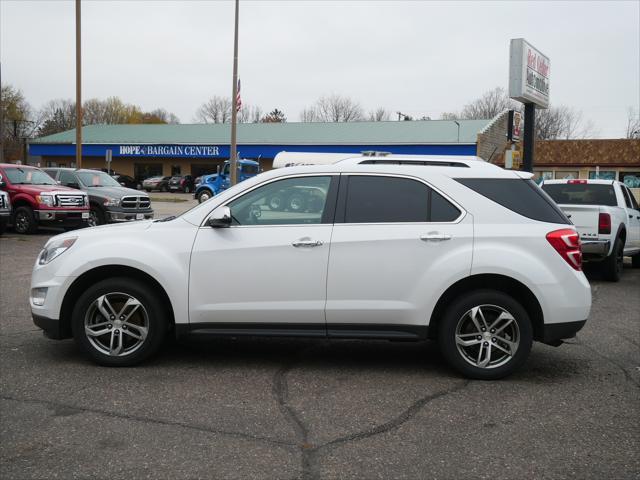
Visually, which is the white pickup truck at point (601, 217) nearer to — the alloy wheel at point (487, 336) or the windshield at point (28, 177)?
the alloy wheel at point (487, 336)

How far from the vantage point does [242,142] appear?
5122cm

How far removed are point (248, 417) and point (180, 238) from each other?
170cm

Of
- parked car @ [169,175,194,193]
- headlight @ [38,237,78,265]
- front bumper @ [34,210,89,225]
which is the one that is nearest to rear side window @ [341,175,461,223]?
headlight @ [38,237,78,265]

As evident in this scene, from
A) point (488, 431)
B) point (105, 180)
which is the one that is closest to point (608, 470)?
point (488, 431)

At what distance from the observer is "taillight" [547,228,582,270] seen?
515 centimetres

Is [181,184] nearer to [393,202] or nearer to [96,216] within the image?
[96,216]

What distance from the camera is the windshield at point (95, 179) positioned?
63.1 feet

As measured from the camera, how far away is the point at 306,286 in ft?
17.0

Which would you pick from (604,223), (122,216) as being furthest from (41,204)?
(604,223)

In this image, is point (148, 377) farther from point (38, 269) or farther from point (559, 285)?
point (559, 285)

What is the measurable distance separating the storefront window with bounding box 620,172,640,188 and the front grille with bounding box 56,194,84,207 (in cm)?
3037

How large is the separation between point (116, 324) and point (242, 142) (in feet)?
154

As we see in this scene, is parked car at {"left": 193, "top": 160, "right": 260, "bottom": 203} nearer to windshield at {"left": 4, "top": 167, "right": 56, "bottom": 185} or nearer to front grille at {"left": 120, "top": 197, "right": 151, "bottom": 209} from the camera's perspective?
front grille at {"left": 120, "top": 197, "right": 151, "bottom": 209}

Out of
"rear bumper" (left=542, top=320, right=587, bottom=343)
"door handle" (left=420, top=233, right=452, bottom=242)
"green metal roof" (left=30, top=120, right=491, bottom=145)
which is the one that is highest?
"green metal roof" (left=30, top=120, right=491, bottom=145)
